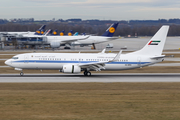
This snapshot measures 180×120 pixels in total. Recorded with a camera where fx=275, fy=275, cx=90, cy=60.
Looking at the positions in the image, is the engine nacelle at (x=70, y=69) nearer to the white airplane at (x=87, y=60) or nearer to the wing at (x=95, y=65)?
the white airplane at (x=87, y=60)

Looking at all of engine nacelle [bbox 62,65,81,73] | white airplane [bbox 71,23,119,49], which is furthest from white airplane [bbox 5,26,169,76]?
white airplane [bbox 71,23,119,49]

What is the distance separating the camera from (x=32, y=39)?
100 metres

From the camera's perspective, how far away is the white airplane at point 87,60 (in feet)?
124

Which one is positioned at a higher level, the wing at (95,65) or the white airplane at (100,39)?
the white airplane at (100,39)

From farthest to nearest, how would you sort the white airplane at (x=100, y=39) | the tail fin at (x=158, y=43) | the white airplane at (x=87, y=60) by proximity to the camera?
the white airplane at (x=100, y=39)
the tail fin at (x=158, y=43)
the white airplane at (x=87, y=60)

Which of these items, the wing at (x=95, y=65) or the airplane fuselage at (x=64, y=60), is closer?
the wing at (x=95, y=65)

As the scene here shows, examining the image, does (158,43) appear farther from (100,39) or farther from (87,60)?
(100,39)

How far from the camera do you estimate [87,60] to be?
38.7 m

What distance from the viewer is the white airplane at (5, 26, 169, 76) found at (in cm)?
3781

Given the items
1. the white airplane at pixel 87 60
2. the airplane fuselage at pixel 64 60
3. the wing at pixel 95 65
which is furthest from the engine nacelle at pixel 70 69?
the airplane fuselage at pixel 64 60

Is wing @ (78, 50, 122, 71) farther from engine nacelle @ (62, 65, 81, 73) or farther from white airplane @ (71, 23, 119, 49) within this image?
white airplane @ (71, 23, 119, 49)
